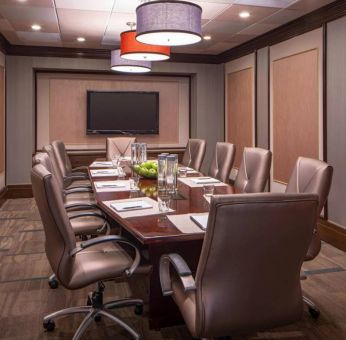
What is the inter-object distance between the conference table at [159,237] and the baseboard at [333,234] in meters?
1.39

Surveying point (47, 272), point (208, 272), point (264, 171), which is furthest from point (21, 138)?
point (208, 272)

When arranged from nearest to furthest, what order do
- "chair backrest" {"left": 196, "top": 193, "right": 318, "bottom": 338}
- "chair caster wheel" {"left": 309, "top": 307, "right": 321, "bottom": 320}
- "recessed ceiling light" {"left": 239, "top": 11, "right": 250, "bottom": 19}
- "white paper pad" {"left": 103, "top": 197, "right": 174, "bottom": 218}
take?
"chair backrest" {"left": 196, "top": 193, "right": 318, "bottom": 338} → "white paper pad" {"left": 103, "top": 197, "right": 174, "bottom": 218} → "chair caster wheel" {"left": 309, "top": 307, "right": 321, "bottom": 320} → "recessed ceiling light" {"left": 239, "top": 11, "right": 250, "bottom": 19}

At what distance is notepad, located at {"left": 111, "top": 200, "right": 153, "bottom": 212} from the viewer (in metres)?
1.90

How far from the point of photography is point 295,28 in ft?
12.5

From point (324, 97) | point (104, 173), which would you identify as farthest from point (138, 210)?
point (324, 97)

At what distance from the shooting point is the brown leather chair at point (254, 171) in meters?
2.60

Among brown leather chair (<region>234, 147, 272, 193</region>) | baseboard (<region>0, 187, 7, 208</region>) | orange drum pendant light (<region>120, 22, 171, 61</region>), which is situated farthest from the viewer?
baseboard (<region>0, 187, 7, 208</region>)

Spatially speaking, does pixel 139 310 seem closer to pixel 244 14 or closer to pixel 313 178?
pixel 313 178

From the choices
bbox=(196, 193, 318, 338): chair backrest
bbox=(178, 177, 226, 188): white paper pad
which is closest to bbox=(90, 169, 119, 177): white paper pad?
bbox=(178, 177, 226, 188): white paper pad

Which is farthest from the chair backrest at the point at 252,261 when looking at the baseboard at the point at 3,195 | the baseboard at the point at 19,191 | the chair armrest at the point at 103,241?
the baseboard at the point at 19,191

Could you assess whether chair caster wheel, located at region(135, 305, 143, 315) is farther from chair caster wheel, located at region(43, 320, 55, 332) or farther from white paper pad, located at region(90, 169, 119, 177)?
white paper pad, located at region(90, 169, 119, 177)

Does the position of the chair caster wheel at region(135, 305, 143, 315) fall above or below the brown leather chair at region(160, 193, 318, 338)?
below

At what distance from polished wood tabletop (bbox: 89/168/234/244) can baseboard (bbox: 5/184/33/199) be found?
2.54 metres

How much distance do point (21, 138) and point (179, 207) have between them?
372 centimetres
